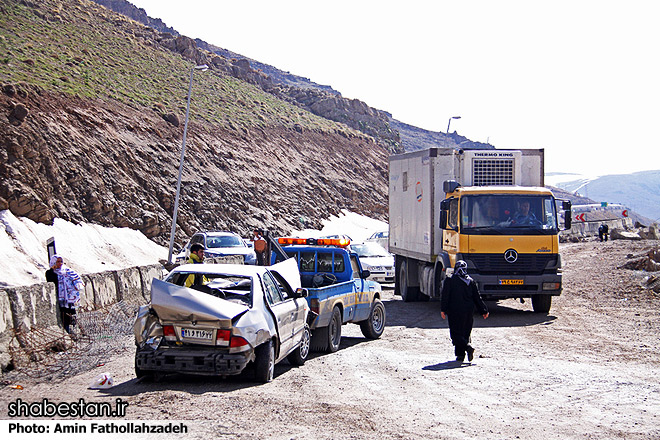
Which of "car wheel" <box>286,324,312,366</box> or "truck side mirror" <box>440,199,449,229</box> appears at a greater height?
"truck side mirror" <box>440,199,449,229</box>

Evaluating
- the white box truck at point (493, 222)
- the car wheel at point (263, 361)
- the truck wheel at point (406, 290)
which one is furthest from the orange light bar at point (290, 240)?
the truck wheel at point (406, 290)

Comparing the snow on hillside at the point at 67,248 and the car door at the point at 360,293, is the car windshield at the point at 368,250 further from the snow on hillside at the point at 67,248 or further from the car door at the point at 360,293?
the car door at the point at 360,293

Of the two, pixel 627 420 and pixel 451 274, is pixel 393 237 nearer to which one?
pixel 451 274

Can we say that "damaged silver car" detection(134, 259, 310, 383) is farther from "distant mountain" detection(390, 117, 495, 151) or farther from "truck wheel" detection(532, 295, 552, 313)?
"distant mountain" detection(390, 117, 495, 151)

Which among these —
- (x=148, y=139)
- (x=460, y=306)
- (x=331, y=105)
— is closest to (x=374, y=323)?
(x=460, y=306)

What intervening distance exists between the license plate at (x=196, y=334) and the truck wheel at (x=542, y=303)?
11266mm

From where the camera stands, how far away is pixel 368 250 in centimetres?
2789

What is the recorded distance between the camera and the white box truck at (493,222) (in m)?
17.1

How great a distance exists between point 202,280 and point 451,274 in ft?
13.7

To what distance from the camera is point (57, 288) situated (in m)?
12.0

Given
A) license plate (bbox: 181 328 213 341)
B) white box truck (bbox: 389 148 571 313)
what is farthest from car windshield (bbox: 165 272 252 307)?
white box truck (bbox: 389 148 571 313)

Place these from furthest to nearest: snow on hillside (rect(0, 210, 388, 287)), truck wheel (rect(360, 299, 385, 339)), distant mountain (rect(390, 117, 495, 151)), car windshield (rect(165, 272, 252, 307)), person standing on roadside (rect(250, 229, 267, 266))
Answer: distant mountain (rect(390, 117, 495, 151)) < snow on hillside (rect(0, 210, 388, 287)) < person standing on roadside (rect(250, 229, 267, 266)) < truck wheel (rect(360, 299, 385, 339)) < car windshield (rect(165, 272, 252, 307))

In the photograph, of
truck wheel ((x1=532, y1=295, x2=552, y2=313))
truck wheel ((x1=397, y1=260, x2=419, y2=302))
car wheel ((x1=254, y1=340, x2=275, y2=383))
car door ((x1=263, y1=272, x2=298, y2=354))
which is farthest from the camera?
truck wheel ((x1=397, y1=260, x2=419, y2=302))

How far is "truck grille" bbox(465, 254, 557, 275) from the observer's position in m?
17.2
